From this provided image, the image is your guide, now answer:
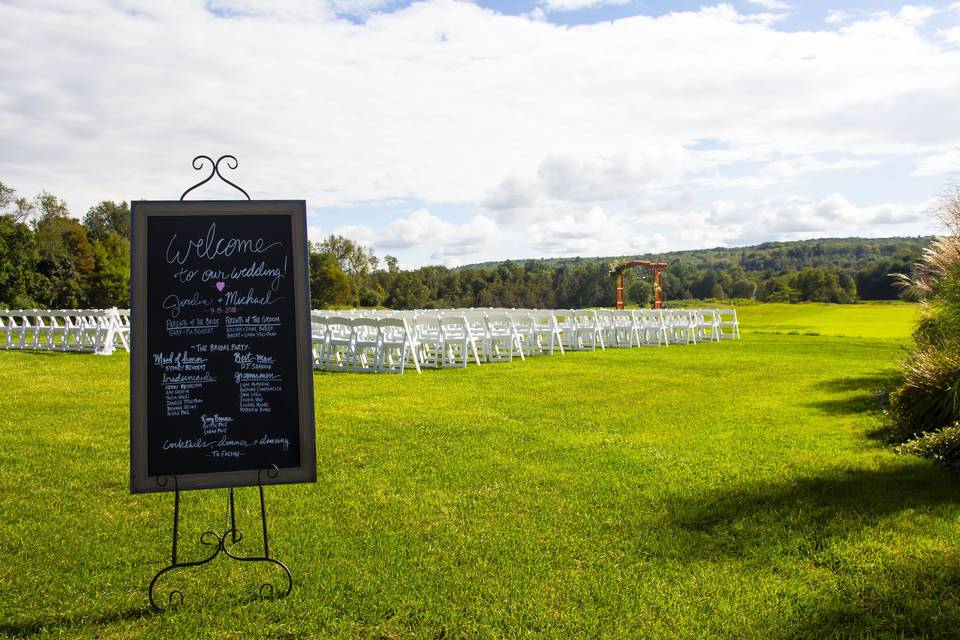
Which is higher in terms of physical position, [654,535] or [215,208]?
[215,208]

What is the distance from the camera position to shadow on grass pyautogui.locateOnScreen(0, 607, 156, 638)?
3307 mm

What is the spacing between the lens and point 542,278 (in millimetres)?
50219

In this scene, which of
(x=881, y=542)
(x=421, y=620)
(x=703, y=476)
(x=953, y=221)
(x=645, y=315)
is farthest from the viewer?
(x=645, y=315)

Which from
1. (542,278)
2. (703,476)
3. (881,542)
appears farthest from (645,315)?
(542,278)

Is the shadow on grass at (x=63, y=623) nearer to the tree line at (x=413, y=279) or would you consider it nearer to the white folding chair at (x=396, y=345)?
the white folding chair at (x=396, y=345)

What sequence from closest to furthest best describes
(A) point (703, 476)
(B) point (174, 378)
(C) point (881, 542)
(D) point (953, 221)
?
(B) point (174, 378) → (C) point (881, 542) → (A) point (703, 476) → (D) point (953, 221)

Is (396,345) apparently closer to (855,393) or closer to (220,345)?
(855,393)

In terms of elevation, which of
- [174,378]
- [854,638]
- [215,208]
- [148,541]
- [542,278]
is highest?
[542,278]

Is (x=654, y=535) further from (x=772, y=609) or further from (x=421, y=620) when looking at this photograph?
(x=421, y=620)

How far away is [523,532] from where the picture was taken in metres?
4.47

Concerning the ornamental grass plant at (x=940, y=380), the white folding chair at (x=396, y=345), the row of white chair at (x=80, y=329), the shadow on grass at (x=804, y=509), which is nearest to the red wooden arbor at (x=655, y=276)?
the white folding chair at (x=396, y=345)

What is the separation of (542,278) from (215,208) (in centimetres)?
4674

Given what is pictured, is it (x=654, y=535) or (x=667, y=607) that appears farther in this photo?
(x=654, y=535)

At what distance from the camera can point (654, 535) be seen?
14.4ft
